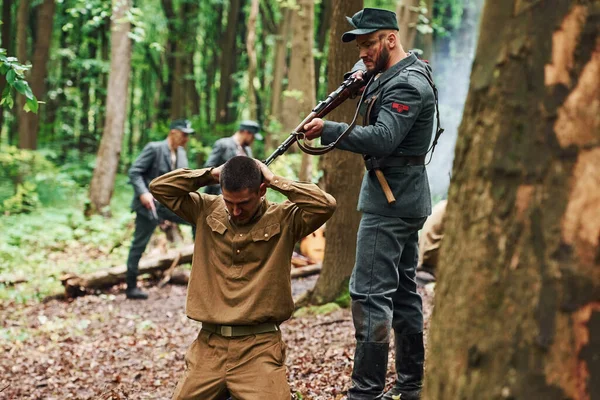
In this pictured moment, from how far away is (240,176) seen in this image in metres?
4.09

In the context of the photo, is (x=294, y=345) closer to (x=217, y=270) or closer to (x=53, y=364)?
(x=53, y=364)

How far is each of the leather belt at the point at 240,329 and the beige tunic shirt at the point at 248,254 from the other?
0.06 m

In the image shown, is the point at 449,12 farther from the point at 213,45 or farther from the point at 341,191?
the point at 341,191

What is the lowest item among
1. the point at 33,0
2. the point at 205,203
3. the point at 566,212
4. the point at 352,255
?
the point at 352,255

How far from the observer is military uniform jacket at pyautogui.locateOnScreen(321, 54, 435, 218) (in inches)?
171

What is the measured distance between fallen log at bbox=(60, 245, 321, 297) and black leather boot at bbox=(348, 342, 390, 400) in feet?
21.5

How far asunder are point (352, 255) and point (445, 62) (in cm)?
2719

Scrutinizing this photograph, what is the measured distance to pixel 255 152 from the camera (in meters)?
27.2

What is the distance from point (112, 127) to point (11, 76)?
44.0ft

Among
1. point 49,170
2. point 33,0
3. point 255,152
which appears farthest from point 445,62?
point 49,170

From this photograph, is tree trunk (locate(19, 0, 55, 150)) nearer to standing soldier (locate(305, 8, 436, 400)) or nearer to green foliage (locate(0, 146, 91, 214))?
green foliage (locate(0, 146, 91, 214))

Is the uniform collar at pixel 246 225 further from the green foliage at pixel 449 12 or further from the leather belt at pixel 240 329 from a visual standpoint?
the green foliage at pixel 449 12

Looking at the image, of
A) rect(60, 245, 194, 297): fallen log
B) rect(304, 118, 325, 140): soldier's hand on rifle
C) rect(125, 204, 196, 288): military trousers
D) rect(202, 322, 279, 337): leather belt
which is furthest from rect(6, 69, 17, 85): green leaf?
rect(60, 245, 194, 297): fallen log

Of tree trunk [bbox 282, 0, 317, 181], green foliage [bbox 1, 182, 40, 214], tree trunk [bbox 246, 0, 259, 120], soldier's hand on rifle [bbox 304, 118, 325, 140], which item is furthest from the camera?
tree trunk [bbox 246, 0, 259, 120]
